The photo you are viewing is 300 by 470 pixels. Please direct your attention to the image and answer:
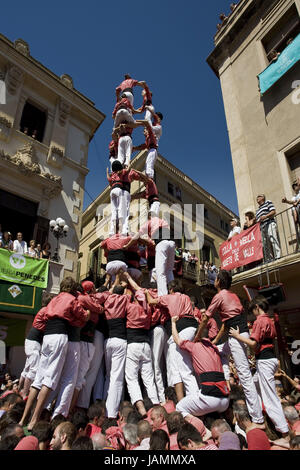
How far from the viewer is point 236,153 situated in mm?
11664

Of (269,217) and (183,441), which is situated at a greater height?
(269,217)

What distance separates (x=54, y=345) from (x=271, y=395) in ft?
8.97

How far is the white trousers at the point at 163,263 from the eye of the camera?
5.46 metres

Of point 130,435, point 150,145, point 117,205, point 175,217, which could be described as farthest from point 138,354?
point 175,217

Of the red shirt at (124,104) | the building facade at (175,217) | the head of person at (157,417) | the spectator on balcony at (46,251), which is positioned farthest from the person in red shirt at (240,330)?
the building facade at (175,217)

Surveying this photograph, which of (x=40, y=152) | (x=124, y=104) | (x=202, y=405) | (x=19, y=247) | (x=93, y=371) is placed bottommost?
(x=202, y=405)

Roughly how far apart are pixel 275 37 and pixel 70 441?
1386 centimetres

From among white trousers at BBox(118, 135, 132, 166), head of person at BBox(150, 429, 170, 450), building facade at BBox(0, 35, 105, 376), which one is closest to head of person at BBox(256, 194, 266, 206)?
white trousers at BBox(118, 135, 132, 166)

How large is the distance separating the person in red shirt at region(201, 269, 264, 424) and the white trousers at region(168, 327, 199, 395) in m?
0.44

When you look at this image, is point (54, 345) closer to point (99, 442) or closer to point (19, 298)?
point (99, 442)

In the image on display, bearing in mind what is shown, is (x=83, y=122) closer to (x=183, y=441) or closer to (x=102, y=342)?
(x=102, y=342)

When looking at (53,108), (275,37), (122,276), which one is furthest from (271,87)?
(53,108)

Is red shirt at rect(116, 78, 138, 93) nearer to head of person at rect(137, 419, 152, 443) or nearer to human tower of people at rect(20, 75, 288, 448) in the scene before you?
human tower of people at rect(20, 75, 288, 448)

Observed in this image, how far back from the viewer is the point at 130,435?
297 centimetres
